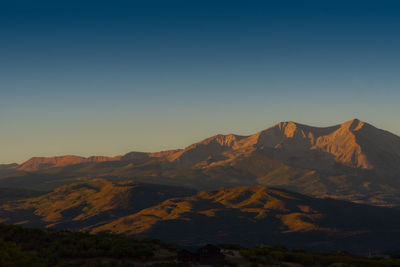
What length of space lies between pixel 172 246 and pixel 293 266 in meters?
18.8

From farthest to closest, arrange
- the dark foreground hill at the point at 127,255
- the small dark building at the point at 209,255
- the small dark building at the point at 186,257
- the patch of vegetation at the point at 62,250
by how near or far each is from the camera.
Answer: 1. the small dark building at the point at 186,257
2. the small dark building at the point at 209,255
3. the dark foreground hill at the point at 127,255
4. the patch of vegetation at the point at 62,250

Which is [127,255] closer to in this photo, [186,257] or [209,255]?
[186,257]

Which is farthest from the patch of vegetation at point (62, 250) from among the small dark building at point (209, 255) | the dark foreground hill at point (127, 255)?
the small dark building at point (209, 255)

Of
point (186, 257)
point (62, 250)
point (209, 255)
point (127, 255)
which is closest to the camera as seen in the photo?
point (186, 257)

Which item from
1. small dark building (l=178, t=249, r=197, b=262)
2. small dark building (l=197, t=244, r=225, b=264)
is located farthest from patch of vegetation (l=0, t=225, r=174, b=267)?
small dark building (l=197, t=244, r=225, b=264)

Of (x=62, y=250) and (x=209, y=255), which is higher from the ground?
(x=62, y=250)

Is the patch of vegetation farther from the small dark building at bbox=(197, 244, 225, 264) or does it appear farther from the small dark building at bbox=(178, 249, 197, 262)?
the small dark building at bbox=(197, 244, 225, 264)

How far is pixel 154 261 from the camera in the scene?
56.8m

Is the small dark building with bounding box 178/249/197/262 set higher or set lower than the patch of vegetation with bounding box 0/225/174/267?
lower

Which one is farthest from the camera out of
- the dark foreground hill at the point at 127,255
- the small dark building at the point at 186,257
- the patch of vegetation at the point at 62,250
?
the small dark building at the point at 186,257

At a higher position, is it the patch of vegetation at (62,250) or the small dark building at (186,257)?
the patch of vegetation at (62,250)

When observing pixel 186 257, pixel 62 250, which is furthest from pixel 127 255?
pixel 62 250

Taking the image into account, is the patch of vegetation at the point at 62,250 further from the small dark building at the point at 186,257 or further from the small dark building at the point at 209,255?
the small dark building at the point at 209,255

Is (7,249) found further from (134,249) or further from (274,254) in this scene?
(274,254)
